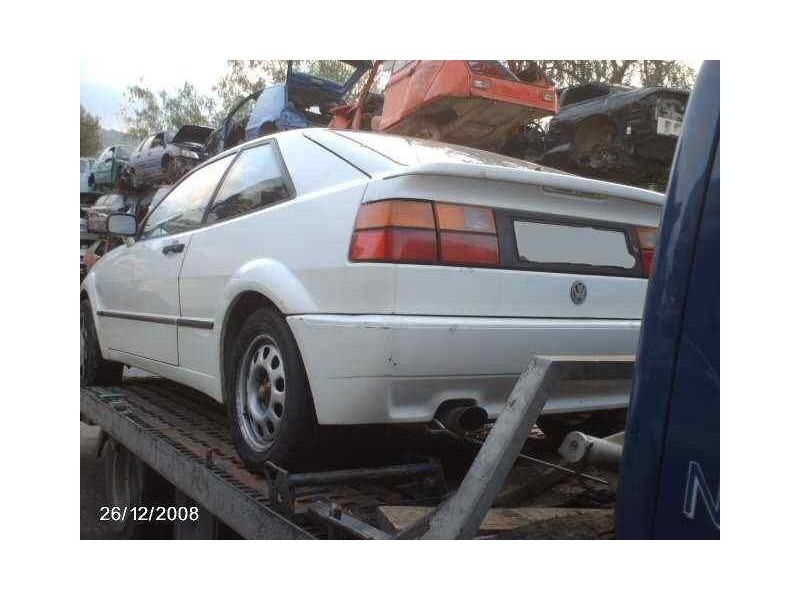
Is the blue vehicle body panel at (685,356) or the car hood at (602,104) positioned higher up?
the car hood at (602,104)

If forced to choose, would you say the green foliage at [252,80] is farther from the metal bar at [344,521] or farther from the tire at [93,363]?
the metal bar at [344,521]

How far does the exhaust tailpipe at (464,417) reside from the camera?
2.07m

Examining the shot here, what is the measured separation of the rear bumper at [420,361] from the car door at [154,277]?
1182mm

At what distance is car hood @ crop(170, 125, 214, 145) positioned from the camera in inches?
152

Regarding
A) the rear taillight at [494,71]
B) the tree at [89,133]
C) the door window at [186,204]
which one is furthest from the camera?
the rear taillight at [494,71]

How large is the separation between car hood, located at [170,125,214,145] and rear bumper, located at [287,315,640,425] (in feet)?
6.86

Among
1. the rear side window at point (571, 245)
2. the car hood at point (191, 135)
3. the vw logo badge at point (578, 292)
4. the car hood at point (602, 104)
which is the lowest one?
the vw logo badge at point (578, 292)

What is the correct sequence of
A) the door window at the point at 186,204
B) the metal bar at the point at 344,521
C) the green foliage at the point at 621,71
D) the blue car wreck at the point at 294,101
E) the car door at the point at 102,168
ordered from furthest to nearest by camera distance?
the blue car wreck at the point at 294,101
the door window at the point at 186,204
the car door at the point at 102,168
the green foliage at the point at 621,71
the metal bar at the point at 344,521

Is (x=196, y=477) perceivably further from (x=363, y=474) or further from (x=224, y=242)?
(x=224, y=242)

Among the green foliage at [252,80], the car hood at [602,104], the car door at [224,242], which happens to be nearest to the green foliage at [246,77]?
the green foliage at [252,80]

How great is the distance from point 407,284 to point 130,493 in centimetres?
179

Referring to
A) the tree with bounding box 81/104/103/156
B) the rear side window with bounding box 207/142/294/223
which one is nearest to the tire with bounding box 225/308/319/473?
the rear side window with bounding box 207/142/294/223

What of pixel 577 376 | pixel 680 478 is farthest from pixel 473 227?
pixel 680 478

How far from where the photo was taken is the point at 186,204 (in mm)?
3344
